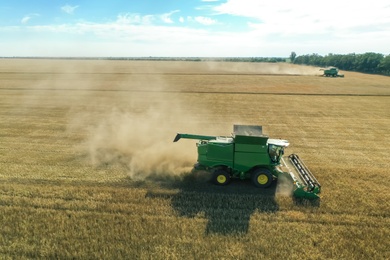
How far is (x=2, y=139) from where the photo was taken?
52.9 feet

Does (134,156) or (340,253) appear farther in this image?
(134,156)

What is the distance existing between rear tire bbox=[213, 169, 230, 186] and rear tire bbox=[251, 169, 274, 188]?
85 cm

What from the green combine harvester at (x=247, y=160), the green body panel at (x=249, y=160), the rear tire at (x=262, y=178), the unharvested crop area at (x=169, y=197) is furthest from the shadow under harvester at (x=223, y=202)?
the green body panel at (x=249, y=160)

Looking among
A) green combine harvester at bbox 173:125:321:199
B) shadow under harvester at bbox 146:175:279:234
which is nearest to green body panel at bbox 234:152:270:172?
green combine harvester at bbox 173:125:321:199

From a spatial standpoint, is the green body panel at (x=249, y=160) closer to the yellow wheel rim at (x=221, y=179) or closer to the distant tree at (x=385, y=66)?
the yellow wheel rim at (x=221, y=179)

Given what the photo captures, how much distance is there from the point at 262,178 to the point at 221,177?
1.34m

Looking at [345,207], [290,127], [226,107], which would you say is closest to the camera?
[345,207]

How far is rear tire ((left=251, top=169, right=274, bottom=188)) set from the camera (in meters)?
10.1

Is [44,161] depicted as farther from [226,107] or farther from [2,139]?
[226,107]

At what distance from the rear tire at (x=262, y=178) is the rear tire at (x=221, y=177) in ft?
2.79

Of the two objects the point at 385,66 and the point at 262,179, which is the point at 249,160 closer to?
the point at 262,179

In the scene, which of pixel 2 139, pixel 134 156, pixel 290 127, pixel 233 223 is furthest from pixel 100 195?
pixel 290 127

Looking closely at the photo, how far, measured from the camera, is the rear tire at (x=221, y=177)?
1028 cm

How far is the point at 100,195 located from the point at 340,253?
22.4 ft
